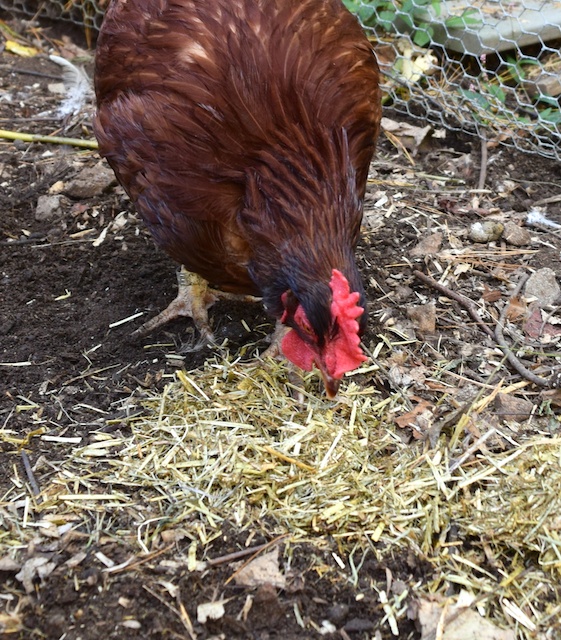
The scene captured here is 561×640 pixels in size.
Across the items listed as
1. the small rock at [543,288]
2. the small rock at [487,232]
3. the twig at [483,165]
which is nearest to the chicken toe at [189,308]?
the small rock at [487,232]

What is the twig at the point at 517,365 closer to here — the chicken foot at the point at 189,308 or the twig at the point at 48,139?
the chicken foot at the point at 189,308

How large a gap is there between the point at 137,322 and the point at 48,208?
1019 mm

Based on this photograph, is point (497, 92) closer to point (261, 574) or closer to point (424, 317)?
point (424, 317)

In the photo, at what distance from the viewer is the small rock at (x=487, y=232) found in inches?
153

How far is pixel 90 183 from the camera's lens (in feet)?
13.7

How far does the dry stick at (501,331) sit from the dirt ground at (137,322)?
4 centimetres

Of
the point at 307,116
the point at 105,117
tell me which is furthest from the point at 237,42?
the point at 105,117

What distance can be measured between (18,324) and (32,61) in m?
2.76

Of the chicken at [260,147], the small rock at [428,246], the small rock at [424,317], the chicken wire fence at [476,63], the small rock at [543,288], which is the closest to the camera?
the chicken at [260,147]

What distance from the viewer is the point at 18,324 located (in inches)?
136

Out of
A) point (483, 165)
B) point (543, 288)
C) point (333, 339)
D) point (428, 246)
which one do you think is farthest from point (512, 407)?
point (483, 165)

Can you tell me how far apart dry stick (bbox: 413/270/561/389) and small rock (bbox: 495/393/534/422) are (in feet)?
0.48

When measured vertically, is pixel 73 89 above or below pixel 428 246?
below

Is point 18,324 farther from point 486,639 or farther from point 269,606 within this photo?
point 486,639
